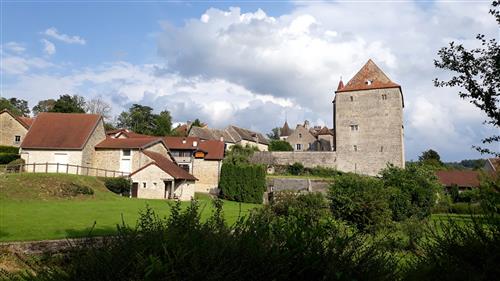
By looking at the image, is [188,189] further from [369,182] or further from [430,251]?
[430,251]

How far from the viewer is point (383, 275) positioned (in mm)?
3994

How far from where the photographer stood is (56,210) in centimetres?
2025

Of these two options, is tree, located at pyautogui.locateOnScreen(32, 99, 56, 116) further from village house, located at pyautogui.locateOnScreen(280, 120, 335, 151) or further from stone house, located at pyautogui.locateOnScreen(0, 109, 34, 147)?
village house, located at pyautogui.locateOnScreen(280, 120, 335, 151)

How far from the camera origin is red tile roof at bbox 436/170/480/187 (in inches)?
2105

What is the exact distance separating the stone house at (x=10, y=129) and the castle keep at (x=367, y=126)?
35.1 metres

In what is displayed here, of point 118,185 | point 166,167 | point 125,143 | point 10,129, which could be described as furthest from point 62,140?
point 10,129

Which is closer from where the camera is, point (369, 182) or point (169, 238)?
point (169, 238)

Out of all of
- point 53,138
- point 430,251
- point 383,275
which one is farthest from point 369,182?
point 53,138

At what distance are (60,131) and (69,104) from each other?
84.0ft

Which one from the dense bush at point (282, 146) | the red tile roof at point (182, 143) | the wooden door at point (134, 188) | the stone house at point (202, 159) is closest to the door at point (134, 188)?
the wooden door at point (134, 188)

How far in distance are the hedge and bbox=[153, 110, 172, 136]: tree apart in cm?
3366

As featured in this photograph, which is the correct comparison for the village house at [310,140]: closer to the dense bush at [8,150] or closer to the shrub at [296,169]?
the shrub at [296,169]

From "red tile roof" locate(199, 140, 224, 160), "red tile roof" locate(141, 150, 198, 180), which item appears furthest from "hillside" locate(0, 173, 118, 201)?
"red tile roof" locate(199, 140, 224, 160)

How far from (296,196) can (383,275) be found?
1327cm
